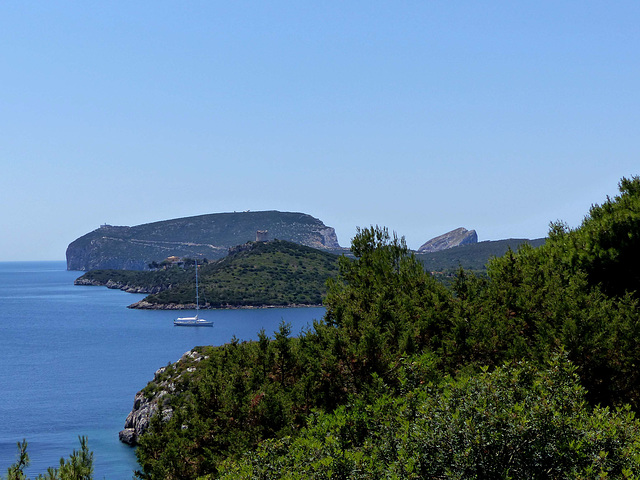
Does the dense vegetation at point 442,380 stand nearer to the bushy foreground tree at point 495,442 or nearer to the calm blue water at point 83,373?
the bushy foreground tree at point 495,442

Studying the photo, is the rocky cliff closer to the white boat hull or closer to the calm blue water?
the calm blue water

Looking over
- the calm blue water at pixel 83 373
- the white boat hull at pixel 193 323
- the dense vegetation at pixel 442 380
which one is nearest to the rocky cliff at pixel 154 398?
the calm blue water at pixel 83 373

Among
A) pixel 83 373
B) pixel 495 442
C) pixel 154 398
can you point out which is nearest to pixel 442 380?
pixel 495 442

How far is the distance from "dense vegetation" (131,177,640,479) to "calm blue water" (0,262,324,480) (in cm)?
3580

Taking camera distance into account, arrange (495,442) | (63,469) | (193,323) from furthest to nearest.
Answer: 1. (193,323)
2. (63,469)
3. (495,442)

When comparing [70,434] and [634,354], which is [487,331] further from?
[70,434]

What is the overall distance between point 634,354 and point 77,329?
175109 millimetres

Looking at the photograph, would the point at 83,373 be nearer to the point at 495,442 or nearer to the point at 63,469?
the point at 63,469

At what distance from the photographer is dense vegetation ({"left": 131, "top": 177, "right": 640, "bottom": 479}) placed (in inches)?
396

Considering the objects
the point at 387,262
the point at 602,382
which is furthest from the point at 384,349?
the point at 387,262

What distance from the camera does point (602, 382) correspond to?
1888 cm

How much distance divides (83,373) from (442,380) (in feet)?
357

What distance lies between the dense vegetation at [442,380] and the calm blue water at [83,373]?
117ft

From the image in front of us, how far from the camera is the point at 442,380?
663 inches
